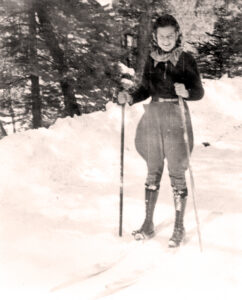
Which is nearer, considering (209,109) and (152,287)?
(152,287)

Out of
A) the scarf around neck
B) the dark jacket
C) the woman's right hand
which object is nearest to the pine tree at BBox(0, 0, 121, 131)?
the woman's right hand

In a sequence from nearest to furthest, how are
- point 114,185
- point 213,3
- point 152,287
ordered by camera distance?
point 152,287
point 114,185
point 213,3

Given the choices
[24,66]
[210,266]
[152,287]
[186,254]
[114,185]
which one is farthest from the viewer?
[24,66]

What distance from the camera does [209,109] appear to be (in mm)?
11992

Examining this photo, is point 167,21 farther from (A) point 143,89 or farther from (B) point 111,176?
(B) point 111,176

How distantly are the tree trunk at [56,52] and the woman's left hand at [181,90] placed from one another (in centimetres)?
652

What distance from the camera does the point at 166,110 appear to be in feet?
15.4

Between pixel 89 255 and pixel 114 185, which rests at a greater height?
pixel 89 255

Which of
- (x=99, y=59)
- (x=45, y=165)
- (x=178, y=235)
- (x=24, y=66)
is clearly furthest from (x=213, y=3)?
(x=178, y=235)

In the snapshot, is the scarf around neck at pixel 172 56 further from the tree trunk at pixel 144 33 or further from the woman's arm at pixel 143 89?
the tree trunk at pixel 144 33

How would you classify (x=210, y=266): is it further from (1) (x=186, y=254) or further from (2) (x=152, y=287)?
(2) (x=152, y=287)

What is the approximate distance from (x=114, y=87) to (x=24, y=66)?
232 cm

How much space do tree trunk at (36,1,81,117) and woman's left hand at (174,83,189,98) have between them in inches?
257

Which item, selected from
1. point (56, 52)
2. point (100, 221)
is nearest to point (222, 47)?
point (56, 52)
